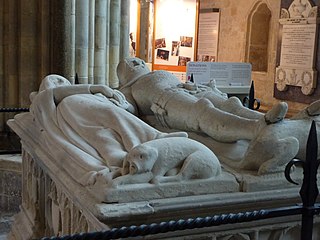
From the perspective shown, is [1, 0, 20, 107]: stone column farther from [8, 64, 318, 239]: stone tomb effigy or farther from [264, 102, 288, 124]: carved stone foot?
[264, 102, 288, 124]: carved stone foot

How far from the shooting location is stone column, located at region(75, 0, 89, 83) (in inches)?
205

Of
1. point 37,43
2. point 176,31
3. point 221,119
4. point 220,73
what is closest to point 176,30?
point 176,31

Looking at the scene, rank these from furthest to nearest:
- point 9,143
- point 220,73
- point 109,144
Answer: point 220,73
point 9,143
point 109,144

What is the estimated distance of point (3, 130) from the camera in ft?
17.0

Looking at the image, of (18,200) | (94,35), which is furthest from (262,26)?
(18,200)

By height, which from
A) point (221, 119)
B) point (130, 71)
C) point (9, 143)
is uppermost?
point (130, 71)

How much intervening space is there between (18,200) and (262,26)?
9827 mm

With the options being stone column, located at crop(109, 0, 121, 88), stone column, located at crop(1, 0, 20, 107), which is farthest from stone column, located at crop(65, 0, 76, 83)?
stone column, located at crop(109, 0, 121, 88)

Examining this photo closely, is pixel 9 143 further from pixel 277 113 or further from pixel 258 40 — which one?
pixel 258 40

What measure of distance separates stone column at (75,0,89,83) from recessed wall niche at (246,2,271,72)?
8.43 meters

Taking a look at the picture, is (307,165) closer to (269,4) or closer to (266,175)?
(266,175)

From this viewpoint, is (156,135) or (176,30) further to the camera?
(176,30)

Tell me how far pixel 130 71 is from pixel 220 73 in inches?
108

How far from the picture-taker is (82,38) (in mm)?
5258
